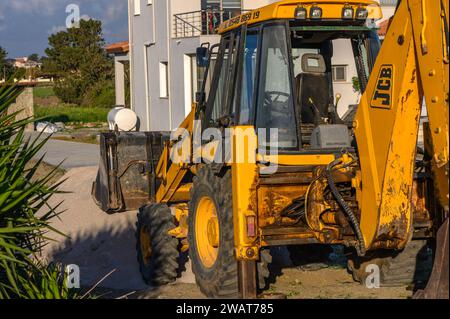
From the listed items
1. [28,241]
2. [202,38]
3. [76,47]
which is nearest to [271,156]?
[28,241]

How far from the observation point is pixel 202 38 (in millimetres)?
29344

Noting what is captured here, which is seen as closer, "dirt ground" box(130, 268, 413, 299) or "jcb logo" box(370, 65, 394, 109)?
"jcb logo" box(370, 65, 394, 109)

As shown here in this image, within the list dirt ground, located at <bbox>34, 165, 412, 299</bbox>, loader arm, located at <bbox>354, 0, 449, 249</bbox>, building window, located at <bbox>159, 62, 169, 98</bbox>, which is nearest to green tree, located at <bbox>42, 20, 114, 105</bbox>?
building window, located at <bbox>159, 62, 169, 98</bbox>

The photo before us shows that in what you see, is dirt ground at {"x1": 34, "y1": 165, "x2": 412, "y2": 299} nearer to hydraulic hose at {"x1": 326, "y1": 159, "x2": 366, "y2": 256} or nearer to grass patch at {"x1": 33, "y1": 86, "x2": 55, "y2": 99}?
hydraulic hose at {"x1": 326, "y1": 159, "x2": 366, "y2": 256}

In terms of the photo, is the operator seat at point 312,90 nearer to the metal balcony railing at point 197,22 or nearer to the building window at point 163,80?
the metal balcony railing at point 197,22

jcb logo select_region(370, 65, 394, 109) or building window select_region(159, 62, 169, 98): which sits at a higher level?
building window select_region(159, 62, 169, 98)

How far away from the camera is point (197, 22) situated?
1229 inches

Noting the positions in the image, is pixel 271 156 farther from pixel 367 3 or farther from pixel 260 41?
pixel 367 3

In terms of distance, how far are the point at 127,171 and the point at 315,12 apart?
5673mm

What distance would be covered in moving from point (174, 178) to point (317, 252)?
2126 mm

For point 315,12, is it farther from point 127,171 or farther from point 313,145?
point 127,171

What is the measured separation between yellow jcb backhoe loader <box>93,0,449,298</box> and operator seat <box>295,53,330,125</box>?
1 centimetres

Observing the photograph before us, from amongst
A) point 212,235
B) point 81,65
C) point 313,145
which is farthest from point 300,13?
point 81,65

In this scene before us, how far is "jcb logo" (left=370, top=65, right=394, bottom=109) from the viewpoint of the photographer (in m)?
7.17
